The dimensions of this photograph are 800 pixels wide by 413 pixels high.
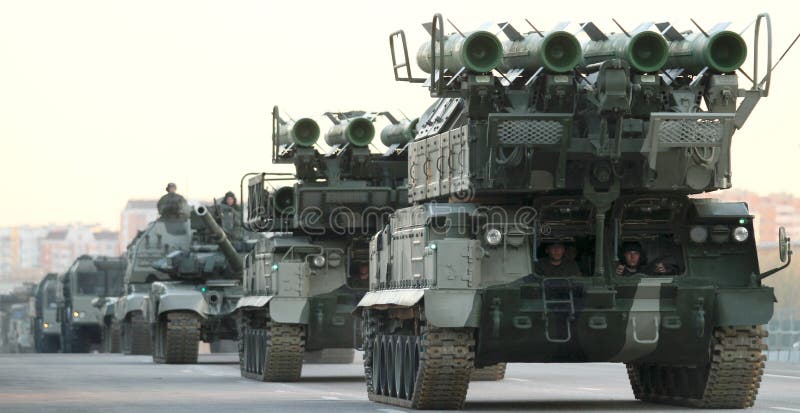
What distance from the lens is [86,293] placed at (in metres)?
69.0

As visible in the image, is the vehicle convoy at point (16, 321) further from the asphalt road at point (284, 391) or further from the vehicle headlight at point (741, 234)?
the vehicle headlight at point (741, 234)

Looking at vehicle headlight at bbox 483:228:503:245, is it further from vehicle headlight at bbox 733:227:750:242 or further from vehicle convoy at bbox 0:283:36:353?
vehicle convoy at bbox 0:283:36:353

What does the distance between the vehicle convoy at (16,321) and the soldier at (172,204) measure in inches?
1516

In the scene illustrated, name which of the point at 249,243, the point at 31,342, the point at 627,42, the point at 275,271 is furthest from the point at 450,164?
the point at 31,342

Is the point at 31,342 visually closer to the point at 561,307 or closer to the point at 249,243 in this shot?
the point at 249,243

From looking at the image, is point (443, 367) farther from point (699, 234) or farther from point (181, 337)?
point (181, 337)

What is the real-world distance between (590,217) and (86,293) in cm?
4701

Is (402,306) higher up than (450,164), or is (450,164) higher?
(450,164)

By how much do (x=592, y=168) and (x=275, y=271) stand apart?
1181cm

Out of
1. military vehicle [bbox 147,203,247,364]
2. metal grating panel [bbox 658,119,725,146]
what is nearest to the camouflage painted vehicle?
military vehicle [bbox 147,203,247,364]

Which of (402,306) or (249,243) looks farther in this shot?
(249,243)

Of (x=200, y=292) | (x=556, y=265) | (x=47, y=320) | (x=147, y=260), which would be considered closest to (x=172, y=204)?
(x=147, y=260)

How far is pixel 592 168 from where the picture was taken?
23.5 meters

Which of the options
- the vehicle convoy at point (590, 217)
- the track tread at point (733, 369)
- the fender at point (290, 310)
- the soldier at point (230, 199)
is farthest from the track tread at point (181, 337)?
the track tread at point (733, 369)
